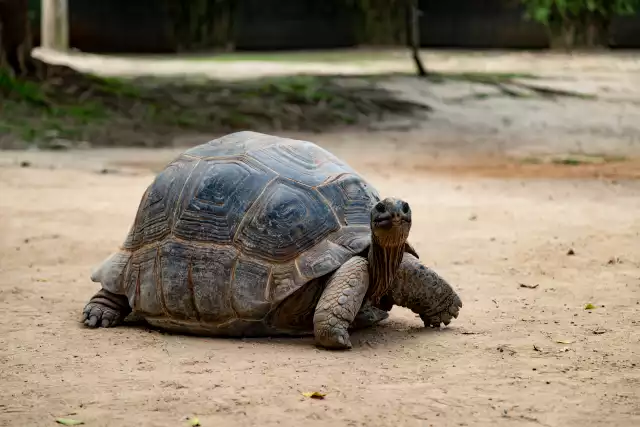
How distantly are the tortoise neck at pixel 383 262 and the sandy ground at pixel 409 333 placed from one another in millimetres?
240

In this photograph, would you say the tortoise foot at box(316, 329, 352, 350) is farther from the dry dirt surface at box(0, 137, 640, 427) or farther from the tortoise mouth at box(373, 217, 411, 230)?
the tortoise mouth at box(373, 217, 411, 230)

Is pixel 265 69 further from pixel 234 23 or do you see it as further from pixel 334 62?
pixel 234 23

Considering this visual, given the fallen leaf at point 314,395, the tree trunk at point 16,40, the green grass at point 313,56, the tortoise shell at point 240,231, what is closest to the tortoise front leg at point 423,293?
the tortoise shell at point 240,231

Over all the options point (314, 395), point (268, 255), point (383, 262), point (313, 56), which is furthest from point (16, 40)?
point (314, 395)

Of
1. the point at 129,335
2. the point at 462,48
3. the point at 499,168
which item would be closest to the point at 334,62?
the point at 462,48

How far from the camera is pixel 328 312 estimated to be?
14.9 feet

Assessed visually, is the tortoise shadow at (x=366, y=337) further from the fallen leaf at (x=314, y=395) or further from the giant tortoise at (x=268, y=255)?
the fallen leaf at (x=314, y=395)

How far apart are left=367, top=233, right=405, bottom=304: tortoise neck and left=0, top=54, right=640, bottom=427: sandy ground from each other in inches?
9.4

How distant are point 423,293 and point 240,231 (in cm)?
81

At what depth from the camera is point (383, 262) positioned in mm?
4688

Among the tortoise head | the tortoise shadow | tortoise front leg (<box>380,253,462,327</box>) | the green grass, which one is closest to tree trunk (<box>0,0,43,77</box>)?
the green grass

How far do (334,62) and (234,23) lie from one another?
18.4ft

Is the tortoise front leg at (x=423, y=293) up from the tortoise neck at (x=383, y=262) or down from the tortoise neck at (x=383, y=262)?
down

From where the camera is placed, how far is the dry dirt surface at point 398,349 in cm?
375
